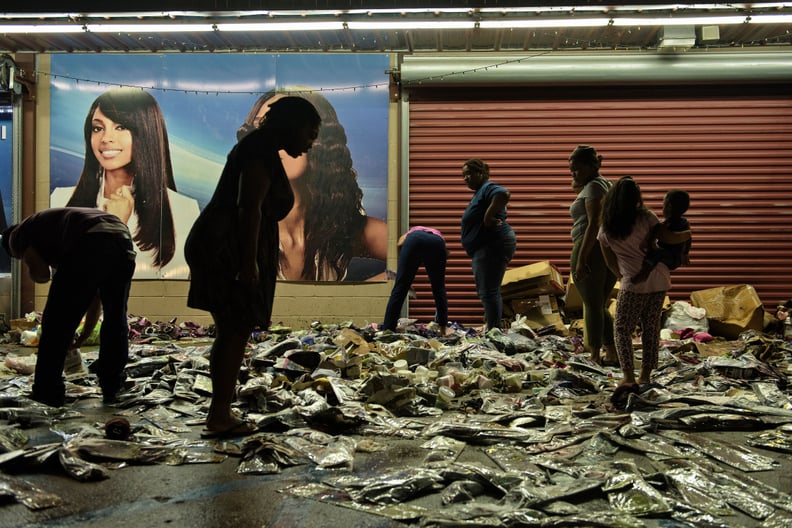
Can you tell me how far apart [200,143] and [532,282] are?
5.10 meters

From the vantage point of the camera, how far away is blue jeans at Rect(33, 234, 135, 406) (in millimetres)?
3930

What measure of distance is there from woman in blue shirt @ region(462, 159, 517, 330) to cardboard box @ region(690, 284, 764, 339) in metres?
3.27

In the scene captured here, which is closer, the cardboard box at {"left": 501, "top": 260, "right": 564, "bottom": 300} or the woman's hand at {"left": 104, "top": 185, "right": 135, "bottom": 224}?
the cardboard box at {"left": 501, "top": 260, "right": 564, "bottom": 300}

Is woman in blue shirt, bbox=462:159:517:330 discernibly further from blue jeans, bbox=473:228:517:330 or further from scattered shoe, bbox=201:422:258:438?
scattered shoe, bbox=201:422:258:438

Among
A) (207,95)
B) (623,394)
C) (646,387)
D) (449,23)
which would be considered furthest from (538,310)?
(207,95)

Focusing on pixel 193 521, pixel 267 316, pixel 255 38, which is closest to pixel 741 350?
pixel 267 316

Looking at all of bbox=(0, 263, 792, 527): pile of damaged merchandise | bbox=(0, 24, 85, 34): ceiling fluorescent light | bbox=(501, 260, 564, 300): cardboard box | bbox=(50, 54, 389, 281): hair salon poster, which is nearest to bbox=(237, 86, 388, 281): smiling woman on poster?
bbox=(50, 54, 389, 281): hair salon poster

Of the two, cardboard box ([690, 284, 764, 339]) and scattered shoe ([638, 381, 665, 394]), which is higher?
cardboard box ([690, 284, 764, 339])

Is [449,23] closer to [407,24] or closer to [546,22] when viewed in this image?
[407,24]

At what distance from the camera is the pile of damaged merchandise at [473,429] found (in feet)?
7.97

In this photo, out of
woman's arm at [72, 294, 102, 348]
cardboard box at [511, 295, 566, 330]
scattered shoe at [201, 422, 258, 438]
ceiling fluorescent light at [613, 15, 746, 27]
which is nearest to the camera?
scattered shoe at [201, 422, 258, 438]

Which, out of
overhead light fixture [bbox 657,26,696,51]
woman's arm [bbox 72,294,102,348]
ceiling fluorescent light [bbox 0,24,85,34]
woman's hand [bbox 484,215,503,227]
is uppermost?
overhead light fixture [bbox 657,26,696,51]

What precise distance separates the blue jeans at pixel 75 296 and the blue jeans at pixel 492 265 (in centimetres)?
350

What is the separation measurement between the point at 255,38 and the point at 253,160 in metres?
6.88
